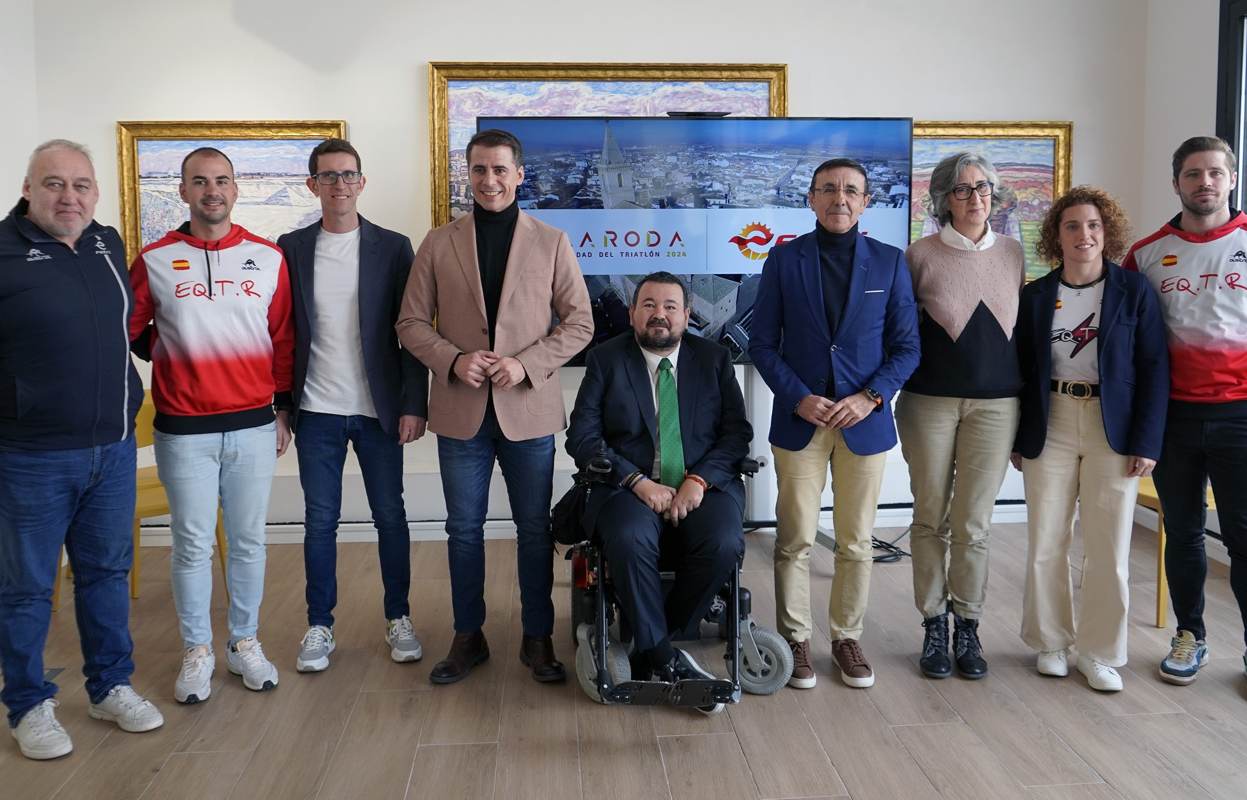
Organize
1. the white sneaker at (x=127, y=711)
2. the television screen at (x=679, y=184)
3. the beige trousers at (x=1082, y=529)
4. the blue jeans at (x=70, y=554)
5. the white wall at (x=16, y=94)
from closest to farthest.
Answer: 1. the blue jeans at (x=70, y=554)
2. the white sneaker at (x=127, y=711)
3. the beige trousers at (x=1082, y=529)
4. the white wall at (x=16, y=94)
5. the television screen at (x=679, y=184)

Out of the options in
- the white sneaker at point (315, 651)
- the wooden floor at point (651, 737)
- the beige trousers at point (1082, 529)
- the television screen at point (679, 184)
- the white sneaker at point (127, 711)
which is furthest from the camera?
the television screen at point (679, 184)

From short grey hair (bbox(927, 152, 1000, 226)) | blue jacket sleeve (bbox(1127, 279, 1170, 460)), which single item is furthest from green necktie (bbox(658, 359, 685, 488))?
blue jacket sleeve (bbox(1127, 279, 1170, 460))

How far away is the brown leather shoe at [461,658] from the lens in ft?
10.3

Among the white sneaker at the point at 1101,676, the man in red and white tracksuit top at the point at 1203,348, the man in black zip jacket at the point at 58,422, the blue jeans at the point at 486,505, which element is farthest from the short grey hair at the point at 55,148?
the white sneaker at the point at 1101,676

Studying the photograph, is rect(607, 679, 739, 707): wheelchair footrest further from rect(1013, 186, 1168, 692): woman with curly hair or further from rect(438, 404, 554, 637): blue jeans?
rect(1013, 186, 1168, 692): woman with curly hair

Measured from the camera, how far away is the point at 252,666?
3.08 meters

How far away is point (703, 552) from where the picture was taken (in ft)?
9.21

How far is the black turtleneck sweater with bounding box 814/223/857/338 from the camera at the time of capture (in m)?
3.00

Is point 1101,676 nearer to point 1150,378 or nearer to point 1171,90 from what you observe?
point 1150,378

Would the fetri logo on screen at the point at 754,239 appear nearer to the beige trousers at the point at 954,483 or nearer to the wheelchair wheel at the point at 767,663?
the beige trousers at the point at 954,483

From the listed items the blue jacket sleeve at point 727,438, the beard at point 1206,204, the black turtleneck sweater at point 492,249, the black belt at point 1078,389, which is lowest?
the blue jacket sleeve at point 727,438

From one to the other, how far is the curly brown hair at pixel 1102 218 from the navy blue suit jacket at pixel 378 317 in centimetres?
203

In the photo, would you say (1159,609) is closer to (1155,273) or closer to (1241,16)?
(1155,273)

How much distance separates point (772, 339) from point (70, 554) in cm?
216
